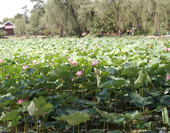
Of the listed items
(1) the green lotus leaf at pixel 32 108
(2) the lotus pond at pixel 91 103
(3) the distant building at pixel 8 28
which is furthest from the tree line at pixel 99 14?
(3) the distant building at pixel 8 28

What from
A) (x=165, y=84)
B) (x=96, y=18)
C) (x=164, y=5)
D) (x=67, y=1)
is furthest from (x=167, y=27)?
(x=165, y=84)

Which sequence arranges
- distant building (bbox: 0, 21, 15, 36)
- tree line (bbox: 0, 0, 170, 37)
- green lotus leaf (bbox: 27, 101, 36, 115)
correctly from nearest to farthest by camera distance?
1. green lotus leaf (bbox: 27, 101, 36, 115)
2. tree line (bbox: 0, 0, 170, 37)
3. distant building (bbox: 0, 21, 15, 36)

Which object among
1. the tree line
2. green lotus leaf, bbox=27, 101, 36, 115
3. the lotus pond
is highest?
the tree line

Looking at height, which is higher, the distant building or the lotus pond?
the distant building

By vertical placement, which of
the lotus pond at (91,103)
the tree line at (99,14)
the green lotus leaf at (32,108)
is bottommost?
the lotus pond at (91,103)

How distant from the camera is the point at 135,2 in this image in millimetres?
21734

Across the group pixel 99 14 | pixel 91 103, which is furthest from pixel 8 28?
pixel 91 103

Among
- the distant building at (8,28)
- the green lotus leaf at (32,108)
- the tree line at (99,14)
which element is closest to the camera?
the green lotus leaf at (32,108)

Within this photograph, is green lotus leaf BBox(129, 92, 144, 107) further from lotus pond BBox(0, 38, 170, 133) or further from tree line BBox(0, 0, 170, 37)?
tree line BBox(0, 0, 170, 37)

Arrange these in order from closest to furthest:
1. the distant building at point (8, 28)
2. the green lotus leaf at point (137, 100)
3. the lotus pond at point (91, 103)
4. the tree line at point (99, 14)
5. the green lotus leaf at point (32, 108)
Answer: the green lotus leaf at point (32, 108) → the lotus pond at point (91, 103) → the green lotus leaf at point (137, 100) → the tree line at point (99, 14) → the distant building at point (8, 28)

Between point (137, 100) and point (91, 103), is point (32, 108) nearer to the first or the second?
point (91, 103)

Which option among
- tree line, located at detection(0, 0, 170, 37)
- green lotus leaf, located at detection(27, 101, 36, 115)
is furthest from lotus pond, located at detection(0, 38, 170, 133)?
tree line, located at detection(0, 0, 170, 37)

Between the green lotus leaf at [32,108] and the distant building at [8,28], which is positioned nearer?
the green lotus leaf at [32,108]

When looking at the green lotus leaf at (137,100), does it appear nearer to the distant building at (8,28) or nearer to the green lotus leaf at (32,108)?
the green lotus leaf at (32,108)
